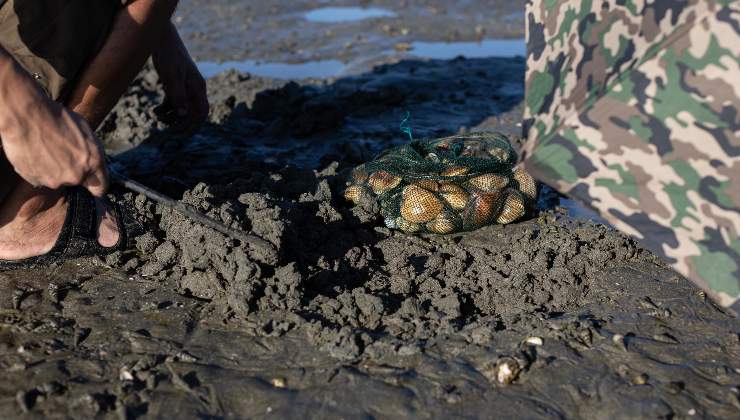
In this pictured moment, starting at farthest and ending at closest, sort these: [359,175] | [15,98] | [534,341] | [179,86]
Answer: [179,86] → [359,175] → [534,341] → [15,98]

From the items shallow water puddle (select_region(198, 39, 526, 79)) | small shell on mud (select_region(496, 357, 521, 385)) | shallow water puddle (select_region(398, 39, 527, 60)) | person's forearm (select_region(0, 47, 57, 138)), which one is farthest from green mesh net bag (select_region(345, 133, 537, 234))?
shallow water puddle (select_region(398, 39, 527, 60))

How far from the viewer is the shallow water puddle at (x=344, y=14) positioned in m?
9.94

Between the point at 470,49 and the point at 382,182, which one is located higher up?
the point at 382,182

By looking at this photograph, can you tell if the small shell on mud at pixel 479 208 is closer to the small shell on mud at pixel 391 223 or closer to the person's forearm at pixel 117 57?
the small shell on mud at pixel 391 223

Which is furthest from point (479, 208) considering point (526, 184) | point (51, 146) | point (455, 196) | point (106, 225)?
point (51, 146)

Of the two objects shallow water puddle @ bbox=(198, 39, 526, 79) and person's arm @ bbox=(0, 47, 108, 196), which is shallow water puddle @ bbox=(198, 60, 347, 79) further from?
person's arm @ bbox=(0, 47, 108, 196)

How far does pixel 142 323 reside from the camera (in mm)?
2984

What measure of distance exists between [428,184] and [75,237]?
6.00ft

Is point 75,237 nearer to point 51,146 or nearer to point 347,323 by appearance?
point 51,146

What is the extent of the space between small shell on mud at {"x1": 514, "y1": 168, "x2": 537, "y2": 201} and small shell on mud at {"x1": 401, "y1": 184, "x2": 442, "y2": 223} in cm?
55

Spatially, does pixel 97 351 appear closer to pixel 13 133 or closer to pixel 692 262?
pixel 13 133

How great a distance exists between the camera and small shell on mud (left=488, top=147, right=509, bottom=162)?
4305 millimetres

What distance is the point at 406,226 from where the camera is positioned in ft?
12.6

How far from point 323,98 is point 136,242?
2.94 meters
